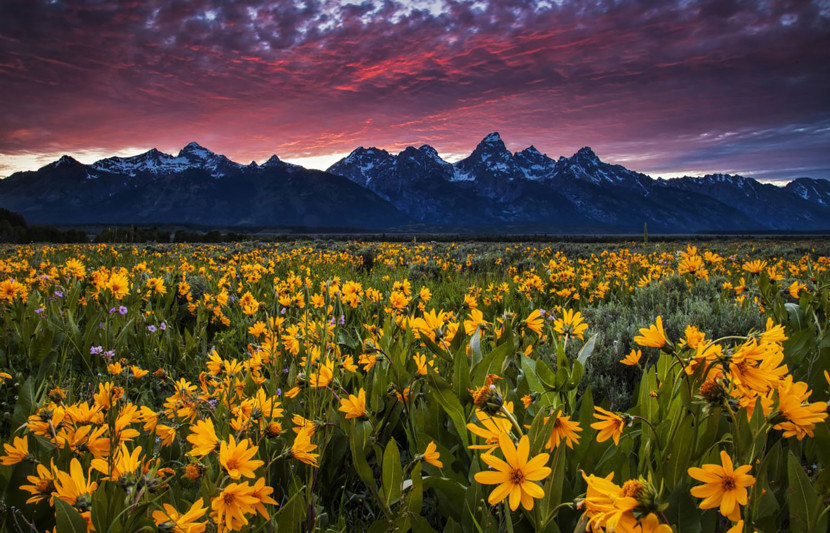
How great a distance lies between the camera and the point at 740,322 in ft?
12.3

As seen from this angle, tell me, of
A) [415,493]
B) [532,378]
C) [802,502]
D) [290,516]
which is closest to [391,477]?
[415,493]

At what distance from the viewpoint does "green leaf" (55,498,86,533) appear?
986mm

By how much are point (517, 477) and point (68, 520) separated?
975 millimetres

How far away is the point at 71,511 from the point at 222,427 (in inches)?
26.1

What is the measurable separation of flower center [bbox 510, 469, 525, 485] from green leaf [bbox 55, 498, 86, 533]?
0.94m

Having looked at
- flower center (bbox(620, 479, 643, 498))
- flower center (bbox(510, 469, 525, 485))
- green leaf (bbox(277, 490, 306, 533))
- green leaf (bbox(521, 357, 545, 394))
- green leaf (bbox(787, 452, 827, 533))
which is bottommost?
green leaf (bbox(277, 490, 306, 533))

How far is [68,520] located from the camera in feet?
3.32

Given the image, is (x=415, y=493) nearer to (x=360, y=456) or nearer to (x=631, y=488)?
(x=360, y=456)

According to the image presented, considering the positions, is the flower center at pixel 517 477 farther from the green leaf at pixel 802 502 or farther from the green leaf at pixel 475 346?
the green leaf at pixel 475 346

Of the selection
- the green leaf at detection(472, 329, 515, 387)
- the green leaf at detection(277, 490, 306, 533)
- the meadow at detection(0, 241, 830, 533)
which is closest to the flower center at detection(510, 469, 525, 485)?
the meadow at detection(0, 241, 830, 533)

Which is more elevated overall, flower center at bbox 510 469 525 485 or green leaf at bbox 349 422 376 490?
flower center at bbox 510 469 525 485

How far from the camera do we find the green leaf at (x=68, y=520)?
38.8 inches

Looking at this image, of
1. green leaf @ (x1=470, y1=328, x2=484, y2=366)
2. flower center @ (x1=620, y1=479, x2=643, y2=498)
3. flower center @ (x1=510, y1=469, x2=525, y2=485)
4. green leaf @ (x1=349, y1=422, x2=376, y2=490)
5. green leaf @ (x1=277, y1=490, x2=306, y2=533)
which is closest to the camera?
flower center @ (x1=620, y1=479, x2=643, y2=498)

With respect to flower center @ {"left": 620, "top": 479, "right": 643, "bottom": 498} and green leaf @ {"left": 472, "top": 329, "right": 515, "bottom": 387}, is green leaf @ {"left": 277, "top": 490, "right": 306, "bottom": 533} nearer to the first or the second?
green leaf @ {"left": 472, "top": 329, "right": 515, "bottom": 387}
